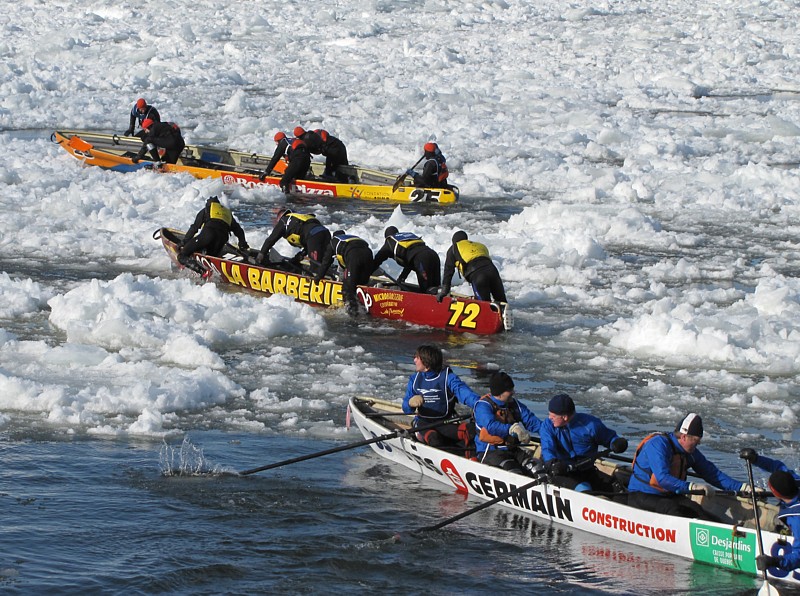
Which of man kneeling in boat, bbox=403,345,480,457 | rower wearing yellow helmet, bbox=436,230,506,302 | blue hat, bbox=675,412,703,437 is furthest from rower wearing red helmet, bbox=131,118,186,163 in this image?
blue hat, bbox=675,412,703,437

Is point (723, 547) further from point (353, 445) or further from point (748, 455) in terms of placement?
point (353, 445)

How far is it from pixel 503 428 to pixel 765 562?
9.38 feet

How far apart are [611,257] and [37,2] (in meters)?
32.7

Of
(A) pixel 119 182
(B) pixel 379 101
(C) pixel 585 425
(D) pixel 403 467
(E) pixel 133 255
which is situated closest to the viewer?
(C) pixel 585 425

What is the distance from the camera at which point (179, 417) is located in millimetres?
12359

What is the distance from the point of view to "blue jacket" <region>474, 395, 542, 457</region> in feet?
34.7

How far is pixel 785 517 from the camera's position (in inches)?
345

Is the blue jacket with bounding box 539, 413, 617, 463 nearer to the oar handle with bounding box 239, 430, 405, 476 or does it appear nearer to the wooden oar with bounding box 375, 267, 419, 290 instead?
the oar handle with bounding box 239, 430, 405, 476

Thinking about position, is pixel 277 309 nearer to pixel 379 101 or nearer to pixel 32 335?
pixel 32 335

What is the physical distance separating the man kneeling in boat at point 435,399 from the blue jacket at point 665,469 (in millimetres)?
2069

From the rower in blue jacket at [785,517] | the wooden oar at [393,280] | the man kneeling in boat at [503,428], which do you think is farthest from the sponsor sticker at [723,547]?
the wooden oar at [393,280]

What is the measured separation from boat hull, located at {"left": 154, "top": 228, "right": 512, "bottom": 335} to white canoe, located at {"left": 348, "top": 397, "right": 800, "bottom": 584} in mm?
4336

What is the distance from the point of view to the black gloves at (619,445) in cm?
978

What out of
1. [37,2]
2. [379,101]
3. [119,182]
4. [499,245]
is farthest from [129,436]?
[37,2]
